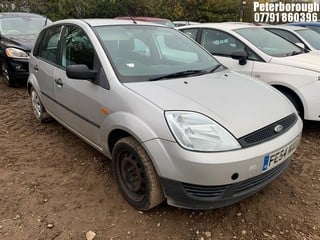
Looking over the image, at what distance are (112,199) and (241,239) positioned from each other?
1.18 metres

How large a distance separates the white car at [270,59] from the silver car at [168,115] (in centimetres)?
141

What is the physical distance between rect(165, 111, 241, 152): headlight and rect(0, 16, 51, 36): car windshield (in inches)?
257

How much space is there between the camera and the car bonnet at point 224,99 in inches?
100.0

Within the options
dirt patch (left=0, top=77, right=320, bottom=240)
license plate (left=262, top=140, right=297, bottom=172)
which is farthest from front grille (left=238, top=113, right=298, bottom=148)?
dirt patch (left=0, top=77, right=320, bottom=240)

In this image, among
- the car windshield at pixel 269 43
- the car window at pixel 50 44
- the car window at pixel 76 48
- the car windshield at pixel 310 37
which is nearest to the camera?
the car window at pixel 76 48

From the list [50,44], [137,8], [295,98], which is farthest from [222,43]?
[137,8]

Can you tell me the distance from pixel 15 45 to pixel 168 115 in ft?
18.2

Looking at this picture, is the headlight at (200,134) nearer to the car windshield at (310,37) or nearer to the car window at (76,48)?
the car window at (76,48)

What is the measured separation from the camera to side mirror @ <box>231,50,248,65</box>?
489 centimetres

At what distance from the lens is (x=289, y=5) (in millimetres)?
26078

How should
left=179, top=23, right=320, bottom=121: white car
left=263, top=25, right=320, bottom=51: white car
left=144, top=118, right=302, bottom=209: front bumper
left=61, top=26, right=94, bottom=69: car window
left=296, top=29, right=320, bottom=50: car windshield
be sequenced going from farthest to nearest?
left=296, top=29, right=320, bottom=50: car windshield < left=263, top=25, right=320, bottom=51: white car < left=179, top=23, right=320, bottom=121: white car < left=61, top=26, right=94, bottom=69: car window < left=144, top=118, right=302, bottom=209: front bumper

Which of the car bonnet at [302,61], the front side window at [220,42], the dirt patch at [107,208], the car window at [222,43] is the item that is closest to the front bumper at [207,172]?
the dirt patch at [107,208]

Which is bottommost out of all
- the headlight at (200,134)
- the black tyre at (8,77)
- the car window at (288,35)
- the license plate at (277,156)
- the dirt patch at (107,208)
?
the dirt patch at (107,208)

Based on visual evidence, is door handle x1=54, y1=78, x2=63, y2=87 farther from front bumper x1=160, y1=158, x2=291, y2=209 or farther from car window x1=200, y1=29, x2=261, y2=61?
car window x1=200, y1=29, x2=261, y2=61
